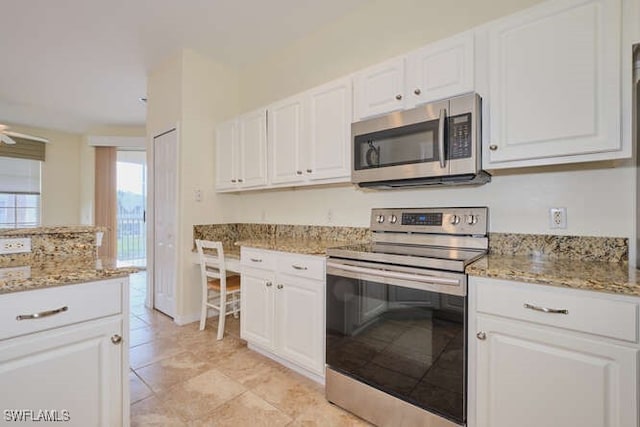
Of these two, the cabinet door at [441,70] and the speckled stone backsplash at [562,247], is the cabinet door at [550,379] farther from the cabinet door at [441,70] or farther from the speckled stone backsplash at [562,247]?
the cabinet door at [441,70]

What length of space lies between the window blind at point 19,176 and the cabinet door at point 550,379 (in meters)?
7.44

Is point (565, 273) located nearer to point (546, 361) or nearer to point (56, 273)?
point (546, 361)

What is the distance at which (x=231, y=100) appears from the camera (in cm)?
361

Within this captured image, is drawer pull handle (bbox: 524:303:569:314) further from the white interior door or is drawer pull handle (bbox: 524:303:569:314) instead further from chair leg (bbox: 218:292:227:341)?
the white interior door

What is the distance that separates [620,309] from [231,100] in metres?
3.70

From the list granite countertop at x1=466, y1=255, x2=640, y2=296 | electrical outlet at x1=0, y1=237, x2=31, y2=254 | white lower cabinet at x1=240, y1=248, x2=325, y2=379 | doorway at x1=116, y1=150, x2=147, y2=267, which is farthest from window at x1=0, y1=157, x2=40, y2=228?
granite countertop at x1=466, y1=255, x2=640, y2=296

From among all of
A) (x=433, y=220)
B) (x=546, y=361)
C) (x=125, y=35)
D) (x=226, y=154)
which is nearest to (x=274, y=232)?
(x=226, y=154)

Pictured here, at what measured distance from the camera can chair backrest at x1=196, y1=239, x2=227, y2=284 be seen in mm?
2686

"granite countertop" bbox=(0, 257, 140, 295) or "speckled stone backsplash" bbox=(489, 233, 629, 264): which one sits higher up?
"speckled stone backsplash" bbox=(489, 233, 629, 264)

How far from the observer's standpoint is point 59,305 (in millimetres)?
1178

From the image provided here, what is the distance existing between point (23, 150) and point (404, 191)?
Result: 22.5 feet

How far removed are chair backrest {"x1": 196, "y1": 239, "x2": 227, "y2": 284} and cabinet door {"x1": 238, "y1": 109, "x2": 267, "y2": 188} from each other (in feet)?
2.21

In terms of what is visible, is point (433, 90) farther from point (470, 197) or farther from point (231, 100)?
point (231, 100)

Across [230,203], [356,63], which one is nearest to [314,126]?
[356,63]
